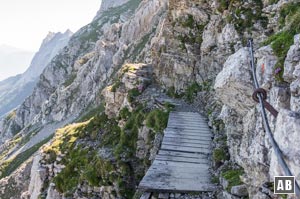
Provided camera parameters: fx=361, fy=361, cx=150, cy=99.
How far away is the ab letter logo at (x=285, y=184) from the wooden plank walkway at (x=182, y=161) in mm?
→ 6236

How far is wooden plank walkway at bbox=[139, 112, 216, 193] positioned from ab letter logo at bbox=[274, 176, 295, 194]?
6236 mm

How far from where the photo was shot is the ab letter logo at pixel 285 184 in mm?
7163

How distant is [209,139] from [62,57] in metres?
157

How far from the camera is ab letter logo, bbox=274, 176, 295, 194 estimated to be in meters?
7.16

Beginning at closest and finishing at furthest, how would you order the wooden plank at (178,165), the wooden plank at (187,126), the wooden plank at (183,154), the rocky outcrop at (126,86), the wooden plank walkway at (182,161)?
the wooden plank walkway at (182,161) → the wooden plank at (178,165) → the wooden plank at (183,154) → the wooden plank at (187,126) → the rocky outcrop at (126,86)

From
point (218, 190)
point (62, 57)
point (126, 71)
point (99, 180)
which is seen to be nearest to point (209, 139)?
point (218, 190)

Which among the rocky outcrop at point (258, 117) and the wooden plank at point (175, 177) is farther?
the wooden plank at point (175, 177)

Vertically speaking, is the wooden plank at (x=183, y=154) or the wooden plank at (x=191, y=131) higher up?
the wooden plank at (x=191, y=131)

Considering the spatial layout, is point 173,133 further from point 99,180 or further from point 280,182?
point 280,182

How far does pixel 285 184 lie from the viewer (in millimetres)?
7406

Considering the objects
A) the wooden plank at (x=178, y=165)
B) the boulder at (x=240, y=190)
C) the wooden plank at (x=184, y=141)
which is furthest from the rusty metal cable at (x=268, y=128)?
the wooden plank at (x=184, y=141)

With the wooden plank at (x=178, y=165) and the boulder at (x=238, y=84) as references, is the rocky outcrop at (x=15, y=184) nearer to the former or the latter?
the wooden plank at (x=178, y=165)

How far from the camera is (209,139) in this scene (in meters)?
19.4

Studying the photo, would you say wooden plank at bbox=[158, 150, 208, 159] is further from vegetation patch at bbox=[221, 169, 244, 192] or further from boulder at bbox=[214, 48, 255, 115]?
boulder at bbox=[214, 48, 255, 115]
